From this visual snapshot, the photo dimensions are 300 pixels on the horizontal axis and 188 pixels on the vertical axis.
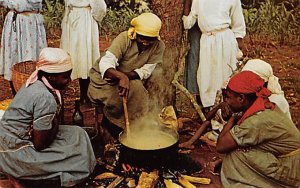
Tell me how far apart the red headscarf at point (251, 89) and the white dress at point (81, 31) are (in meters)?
2.97

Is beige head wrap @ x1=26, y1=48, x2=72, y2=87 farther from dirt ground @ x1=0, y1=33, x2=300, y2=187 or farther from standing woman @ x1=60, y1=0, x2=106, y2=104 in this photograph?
standing woman @ x1=60, y1=0, x2=106, y2=104

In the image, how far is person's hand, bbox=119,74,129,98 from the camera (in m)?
4.91

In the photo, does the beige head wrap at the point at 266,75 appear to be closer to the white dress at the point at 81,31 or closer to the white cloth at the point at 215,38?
the white cloth at the point at 215,38

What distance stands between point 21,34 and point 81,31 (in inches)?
29.5

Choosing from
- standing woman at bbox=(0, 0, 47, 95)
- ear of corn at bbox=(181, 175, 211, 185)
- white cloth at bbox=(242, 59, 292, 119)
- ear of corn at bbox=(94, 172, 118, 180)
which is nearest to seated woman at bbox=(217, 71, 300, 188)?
white cloth at bbox=(242, 59, 292, 119)

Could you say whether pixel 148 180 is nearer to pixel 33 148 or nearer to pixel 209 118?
pixel 209 118

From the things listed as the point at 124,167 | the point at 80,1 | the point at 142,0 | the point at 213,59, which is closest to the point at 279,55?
the point at 142,0

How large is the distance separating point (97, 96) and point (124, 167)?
3.22 feet

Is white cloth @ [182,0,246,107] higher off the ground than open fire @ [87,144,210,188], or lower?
higher

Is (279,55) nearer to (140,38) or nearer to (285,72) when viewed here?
(285,72)

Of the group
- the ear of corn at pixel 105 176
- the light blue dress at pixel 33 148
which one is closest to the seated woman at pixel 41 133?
the light blue dress at pixel 33 148

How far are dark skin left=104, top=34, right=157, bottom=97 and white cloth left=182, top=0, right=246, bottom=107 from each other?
0.78 meters

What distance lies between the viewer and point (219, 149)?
4012 mm

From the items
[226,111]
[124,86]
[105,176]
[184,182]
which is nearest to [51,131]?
[105,176]
